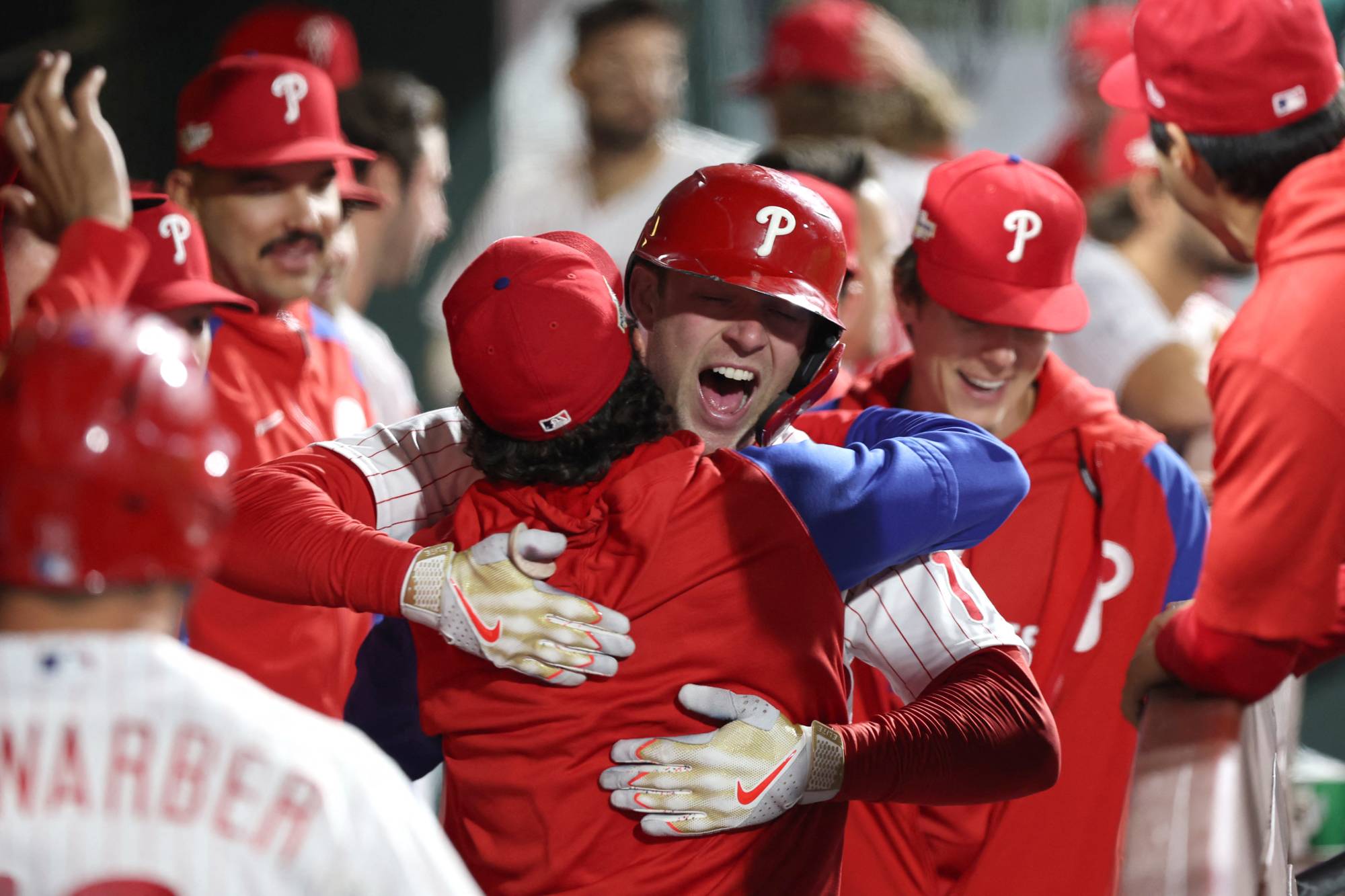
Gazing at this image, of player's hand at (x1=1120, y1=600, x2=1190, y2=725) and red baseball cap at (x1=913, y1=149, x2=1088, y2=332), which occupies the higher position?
red baseball cap at (x1=913, y1=149, x2=1088, y2=332)

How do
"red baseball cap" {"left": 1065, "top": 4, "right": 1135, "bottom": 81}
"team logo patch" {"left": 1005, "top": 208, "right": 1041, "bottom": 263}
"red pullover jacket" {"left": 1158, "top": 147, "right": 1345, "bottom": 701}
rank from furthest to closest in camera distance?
"red baseball cap" {"left": 1065, "top": 4, "right": 1135, "bottom": 81} → "team logo patch" {"left": 1005, "top": 208, "right": 1041, "bottom": 263} → "red pullover jacket" {"left": 1158, "top": 147, "right": 1345, "bottom": 701}

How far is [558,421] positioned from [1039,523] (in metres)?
1.22

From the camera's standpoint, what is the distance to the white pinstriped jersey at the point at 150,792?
1269 millimetres

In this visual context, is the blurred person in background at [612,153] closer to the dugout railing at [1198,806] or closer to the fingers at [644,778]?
the dugout railing at [1198,806]

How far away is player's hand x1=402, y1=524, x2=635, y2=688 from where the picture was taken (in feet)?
5.90

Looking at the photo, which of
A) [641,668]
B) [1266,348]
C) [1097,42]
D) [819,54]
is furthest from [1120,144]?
[641,668]

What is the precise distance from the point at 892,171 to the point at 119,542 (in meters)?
4.74

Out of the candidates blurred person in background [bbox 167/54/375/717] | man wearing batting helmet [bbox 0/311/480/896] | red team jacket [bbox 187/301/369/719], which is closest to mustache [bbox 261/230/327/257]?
blurred person in background [bbox 167/54/375/717]

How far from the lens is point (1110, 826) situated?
9.12 ft

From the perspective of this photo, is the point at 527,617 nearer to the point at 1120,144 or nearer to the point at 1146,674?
the point at 1146,674

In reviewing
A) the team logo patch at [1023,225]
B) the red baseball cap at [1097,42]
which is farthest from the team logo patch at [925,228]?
the red baseball cap at [1097,42]

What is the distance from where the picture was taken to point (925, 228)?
3.03 metres

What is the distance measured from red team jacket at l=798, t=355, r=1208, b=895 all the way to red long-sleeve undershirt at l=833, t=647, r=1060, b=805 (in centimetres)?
61

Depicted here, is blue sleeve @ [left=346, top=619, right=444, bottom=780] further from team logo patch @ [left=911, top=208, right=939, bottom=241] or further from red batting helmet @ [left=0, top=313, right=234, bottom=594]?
team logo patch @ [left=911, top=208, right=939, bottom=241]
